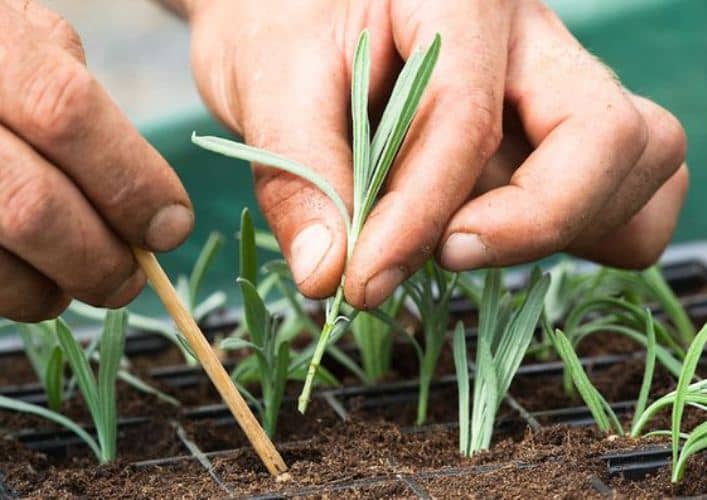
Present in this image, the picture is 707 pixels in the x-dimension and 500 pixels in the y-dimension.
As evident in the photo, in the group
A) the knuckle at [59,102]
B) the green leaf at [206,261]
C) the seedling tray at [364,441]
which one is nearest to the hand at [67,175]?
the knuckle at [59,102]

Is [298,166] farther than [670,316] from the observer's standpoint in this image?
No

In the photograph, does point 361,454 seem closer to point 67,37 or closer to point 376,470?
point 376,470

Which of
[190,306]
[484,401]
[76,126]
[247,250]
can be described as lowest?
[190,306]

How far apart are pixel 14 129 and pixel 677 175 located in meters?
0.89

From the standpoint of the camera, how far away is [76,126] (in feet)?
3.03

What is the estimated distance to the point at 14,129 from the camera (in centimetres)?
94

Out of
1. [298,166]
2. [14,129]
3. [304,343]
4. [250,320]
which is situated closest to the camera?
[14,129]

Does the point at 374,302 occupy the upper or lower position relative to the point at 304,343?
upper

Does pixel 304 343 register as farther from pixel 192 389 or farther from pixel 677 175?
pixel 677 175

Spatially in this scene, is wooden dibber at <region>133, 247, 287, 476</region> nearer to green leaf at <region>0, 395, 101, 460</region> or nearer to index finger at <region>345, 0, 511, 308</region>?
index finger at <region>345, 0, 511, 308</region>

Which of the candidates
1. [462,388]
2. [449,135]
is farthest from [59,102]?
[462,388]

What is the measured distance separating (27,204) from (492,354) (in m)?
0.50

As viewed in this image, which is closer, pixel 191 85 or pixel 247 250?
pixel 247 250

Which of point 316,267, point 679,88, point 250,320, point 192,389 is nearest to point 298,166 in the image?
point 316,267
